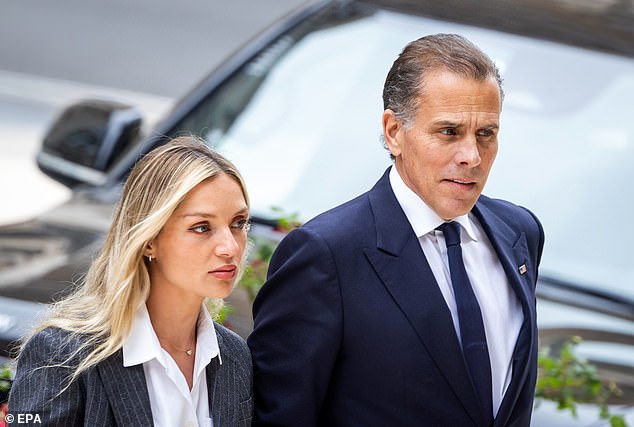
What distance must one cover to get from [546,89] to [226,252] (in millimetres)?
2235

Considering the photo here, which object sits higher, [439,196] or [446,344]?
[439,196]

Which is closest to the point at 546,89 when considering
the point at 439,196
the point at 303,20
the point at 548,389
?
the point at 303,20

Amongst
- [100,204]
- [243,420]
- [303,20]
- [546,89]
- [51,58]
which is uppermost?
[51,58]

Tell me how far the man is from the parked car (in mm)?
888

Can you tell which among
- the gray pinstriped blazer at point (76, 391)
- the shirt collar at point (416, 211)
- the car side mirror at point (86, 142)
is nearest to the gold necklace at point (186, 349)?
the gray pinstriped blazer at point (76, 391)

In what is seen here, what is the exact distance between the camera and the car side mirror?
5465 millimetres

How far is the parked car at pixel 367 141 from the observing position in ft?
14.3


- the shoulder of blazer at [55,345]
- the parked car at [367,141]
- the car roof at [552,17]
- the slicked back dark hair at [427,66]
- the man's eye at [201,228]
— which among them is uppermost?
the car roof at [552,17]

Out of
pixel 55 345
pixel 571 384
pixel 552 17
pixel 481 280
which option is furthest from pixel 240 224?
pixel 552 17

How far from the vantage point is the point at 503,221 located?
3.36 meters

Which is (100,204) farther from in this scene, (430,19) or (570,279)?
(570,279)

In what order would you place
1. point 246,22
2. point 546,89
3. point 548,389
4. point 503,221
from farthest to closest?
point 246,22 → point 546,89 → point 548,389 → point 503,221

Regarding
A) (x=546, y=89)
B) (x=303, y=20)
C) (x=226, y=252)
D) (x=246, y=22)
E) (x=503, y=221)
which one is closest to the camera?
(x=226, y=252)

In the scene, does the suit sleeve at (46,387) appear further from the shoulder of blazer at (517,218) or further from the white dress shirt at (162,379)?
the shoulder of blazer at (517,218)
